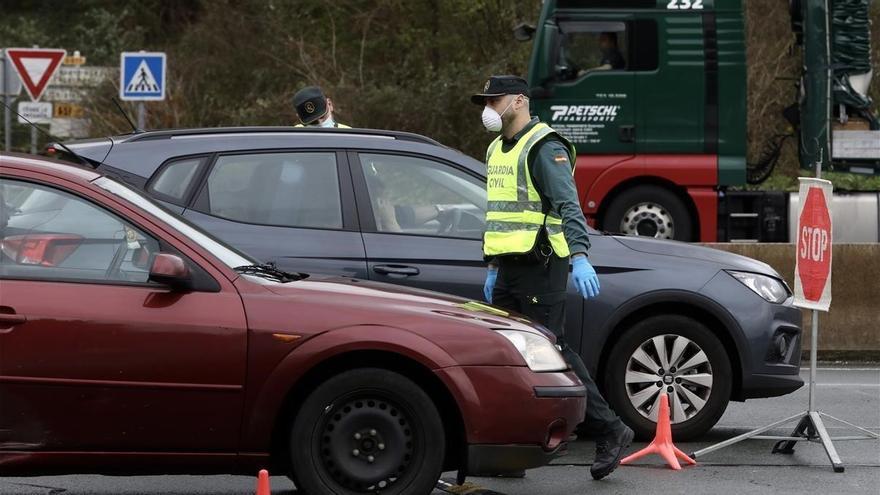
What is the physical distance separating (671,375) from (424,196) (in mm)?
1575

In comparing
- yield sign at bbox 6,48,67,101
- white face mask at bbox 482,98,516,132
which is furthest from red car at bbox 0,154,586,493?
yield sign at bbox 6,48,67,101

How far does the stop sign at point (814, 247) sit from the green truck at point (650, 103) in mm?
8888

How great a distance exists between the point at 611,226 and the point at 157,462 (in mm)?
11398

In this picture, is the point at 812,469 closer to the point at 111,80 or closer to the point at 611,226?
the point at 611,226

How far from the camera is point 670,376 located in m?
8.48

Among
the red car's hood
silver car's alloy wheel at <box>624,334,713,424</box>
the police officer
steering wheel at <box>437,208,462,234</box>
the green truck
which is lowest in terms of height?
silver car's alloy wheel at <box>624,334,713,424</box>

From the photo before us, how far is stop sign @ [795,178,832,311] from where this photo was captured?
8.03m

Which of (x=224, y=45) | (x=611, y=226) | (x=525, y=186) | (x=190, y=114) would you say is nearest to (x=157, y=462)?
(x=525, y=186)

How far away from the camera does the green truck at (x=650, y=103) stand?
55.7 feet

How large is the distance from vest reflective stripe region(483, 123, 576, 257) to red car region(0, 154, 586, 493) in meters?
0.96

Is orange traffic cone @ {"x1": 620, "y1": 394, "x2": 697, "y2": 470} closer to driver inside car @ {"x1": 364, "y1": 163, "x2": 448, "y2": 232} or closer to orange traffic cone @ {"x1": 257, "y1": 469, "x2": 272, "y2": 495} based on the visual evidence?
driver inside car @ {"x1": 364, "y1": 163, "x2": 448, "y2": 232}

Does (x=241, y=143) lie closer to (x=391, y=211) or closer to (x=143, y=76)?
(x=391, y=211)

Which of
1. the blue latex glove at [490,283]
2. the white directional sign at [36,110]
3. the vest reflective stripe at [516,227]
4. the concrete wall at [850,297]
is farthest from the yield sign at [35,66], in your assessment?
the vest reflective stripe at [516,227]

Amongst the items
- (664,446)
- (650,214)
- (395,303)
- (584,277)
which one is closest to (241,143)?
(584,277)
